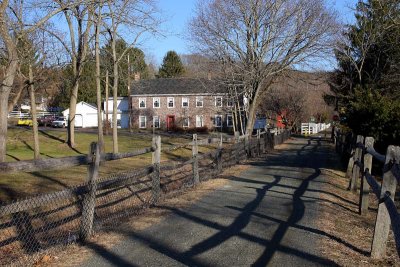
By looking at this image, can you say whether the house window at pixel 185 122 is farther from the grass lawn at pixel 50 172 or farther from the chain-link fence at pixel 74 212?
the chain-link fence at pixel 74 212

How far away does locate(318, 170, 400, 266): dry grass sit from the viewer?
5711 mm

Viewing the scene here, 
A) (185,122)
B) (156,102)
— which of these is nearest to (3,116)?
(185,122)

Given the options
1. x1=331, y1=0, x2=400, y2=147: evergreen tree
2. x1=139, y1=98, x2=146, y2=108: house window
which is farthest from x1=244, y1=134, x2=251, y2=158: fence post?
x1=139, y1=98, x2=146, y2=108: house window

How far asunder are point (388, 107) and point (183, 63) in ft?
282

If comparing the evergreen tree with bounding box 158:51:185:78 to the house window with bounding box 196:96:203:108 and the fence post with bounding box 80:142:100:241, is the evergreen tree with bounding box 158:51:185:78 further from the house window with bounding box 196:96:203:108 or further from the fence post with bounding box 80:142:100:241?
the fence post with bounding box 80:142:100:241

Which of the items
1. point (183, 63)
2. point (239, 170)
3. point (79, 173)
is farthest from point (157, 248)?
point (183, 63)

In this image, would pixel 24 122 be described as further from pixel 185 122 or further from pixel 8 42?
pixel 8 42

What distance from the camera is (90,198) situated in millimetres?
6590

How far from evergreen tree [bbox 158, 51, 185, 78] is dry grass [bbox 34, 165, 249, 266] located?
263 feet

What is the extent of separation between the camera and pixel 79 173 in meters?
16.7

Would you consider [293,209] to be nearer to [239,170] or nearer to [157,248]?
[157,248]

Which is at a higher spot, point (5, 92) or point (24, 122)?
point (5, 92)

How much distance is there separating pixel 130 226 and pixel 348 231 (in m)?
3.41

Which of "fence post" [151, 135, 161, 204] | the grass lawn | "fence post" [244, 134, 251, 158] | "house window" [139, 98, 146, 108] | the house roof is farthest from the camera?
"house window" [139, 98, 146, 108]
